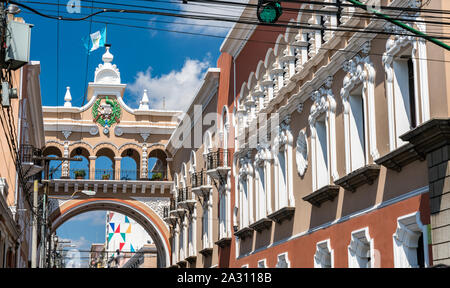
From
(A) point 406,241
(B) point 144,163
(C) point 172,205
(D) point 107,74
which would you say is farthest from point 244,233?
(D) point 107,74

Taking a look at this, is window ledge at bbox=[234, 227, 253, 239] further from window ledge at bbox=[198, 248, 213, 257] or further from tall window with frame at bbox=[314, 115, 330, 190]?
tall window with frame at bbox=[314, 115, 330, 190]

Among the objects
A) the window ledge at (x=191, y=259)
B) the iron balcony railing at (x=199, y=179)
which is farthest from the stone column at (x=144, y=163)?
the iron balcony railing at (x=199, y=179)

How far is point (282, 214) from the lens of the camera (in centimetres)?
2361

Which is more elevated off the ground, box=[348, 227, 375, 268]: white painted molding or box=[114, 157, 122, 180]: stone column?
box=[114, 157, 122, 180]: stone column

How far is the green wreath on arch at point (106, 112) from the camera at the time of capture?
4609 centimetres

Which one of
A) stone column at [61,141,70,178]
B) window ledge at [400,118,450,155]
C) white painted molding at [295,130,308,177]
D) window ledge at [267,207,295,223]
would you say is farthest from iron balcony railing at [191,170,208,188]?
window ledge at [400,118,450,155]

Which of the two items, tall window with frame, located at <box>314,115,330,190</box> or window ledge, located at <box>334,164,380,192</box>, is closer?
window ledge, located at <box>334,164,380,192</box>

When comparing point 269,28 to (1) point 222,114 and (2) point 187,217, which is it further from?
(2) point 187,217

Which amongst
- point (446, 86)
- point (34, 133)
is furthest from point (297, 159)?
point (34, 133)

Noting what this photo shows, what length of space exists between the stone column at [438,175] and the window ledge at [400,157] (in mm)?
531

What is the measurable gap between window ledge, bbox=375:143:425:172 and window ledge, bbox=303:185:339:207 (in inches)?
128

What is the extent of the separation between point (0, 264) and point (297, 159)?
9.95 m

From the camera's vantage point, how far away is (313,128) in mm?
21391

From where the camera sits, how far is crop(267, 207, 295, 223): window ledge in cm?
2308
